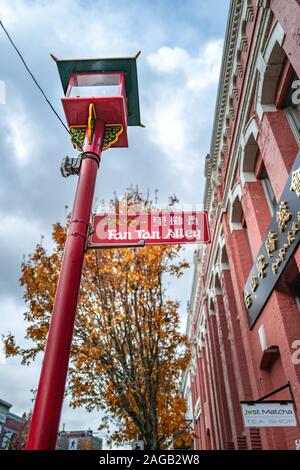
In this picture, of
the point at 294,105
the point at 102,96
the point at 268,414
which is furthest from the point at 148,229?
the point at 294,105

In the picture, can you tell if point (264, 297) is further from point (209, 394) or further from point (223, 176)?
point (209, 394)

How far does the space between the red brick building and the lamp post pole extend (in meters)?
3.84

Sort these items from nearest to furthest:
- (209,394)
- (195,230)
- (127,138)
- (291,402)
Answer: (195,230) < (127,138) < (291,402) < (209,394)

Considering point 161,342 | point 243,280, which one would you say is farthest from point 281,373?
point 161,342

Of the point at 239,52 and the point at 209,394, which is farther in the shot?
the point at 209,394

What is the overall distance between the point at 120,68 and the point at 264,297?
5.78 meters

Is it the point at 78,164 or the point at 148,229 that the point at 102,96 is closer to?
the point at 78,164

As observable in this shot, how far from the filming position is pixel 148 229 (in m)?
4.20

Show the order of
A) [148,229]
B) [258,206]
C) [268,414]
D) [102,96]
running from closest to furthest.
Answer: [148,229], [102,96], [268,414], [258,206]

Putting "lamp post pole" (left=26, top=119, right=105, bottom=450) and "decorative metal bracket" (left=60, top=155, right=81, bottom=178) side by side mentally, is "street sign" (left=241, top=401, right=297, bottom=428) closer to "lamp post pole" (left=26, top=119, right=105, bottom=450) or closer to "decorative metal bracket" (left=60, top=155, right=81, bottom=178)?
"lamp post pole" (left=26, top=119, right=105, bottom=450)

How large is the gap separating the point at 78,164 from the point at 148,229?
1.25m

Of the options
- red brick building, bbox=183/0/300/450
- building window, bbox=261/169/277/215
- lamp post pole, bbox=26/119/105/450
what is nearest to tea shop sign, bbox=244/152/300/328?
red brick building, bbox=183/0/300/450

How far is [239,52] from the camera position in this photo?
1001cm

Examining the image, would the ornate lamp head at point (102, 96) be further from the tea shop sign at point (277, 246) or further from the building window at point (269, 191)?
the building window at point (269, 191)
